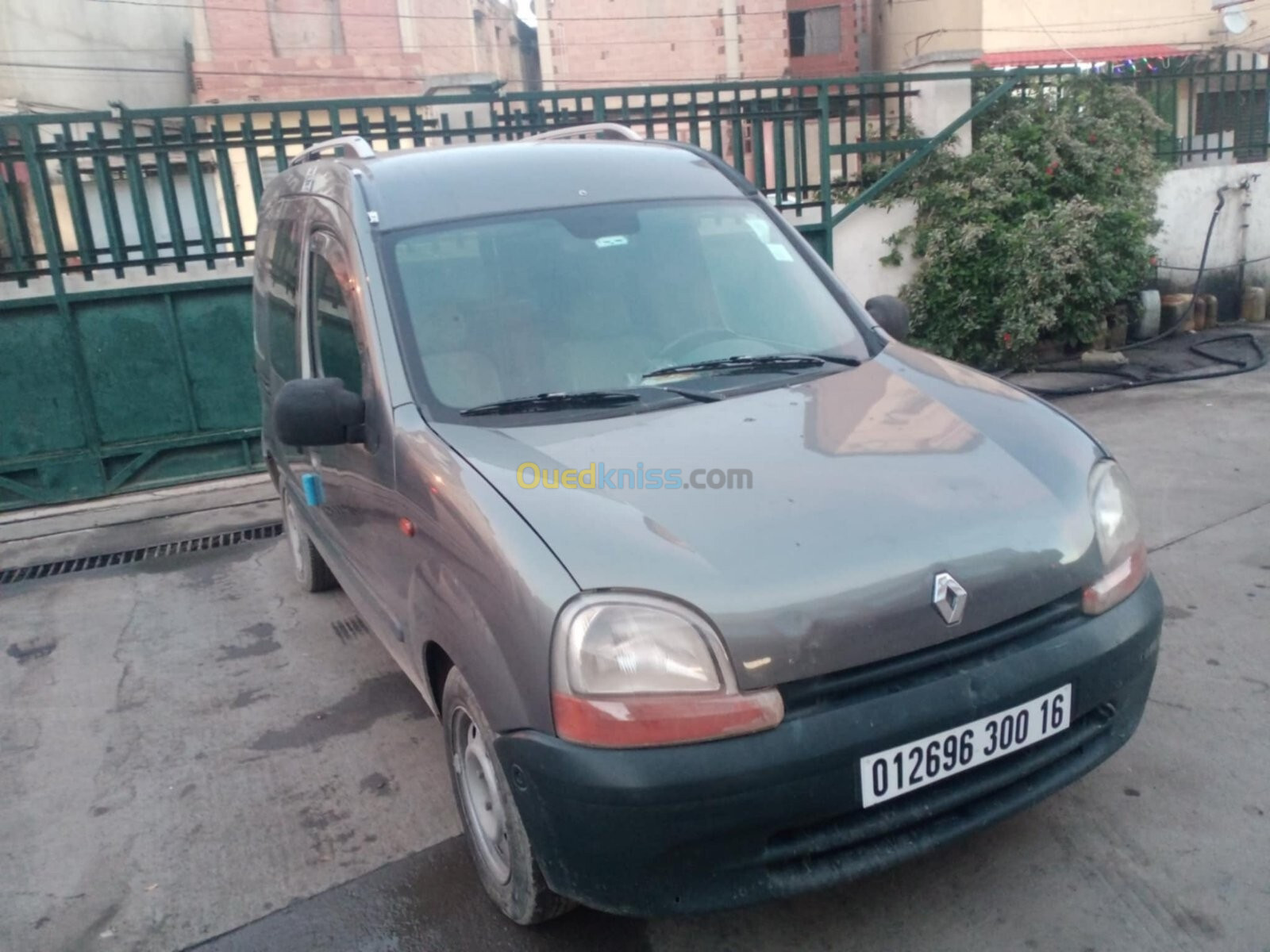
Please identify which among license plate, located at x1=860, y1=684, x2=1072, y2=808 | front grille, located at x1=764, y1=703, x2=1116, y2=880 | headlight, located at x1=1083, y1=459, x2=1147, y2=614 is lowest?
front grille, located at x1=764, y1=703, x2=1116, y2=880

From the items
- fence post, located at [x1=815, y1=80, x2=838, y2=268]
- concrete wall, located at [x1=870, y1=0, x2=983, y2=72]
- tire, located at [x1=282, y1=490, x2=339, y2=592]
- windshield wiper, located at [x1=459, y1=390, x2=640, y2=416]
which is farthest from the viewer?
concrete wall, located at [x1=870, y1=0, x2=983, y2=72]

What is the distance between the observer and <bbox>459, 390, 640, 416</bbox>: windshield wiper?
2879 millimetres

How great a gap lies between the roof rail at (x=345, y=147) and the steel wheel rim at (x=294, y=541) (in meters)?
1.62

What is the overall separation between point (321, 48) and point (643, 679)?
101 ft

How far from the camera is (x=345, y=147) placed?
3.91 m

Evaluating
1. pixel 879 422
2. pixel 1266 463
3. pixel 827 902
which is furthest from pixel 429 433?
pixel 1266 463

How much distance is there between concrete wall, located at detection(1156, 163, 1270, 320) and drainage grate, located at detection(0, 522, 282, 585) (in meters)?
8.26

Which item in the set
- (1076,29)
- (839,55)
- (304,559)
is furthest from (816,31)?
(304,559)

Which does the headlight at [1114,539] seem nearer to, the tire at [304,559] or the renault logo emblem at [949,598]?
the renault logo emblem at [949,598]

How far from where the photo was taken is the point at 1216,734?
330 cm

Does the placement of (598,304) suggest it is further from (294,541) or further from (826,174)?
(826,174)

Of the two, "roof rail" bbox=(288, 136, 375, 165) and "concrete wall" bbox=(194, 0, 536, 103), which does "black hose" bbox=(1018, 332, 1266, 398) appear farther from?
"concrete wall" bbox=(194, 0, 536, 103)

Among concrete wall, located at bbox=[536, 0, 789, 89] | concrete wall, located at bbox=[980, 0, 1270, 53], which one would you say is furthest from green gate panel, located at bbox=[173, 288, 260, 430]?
concrete wall, located at bbox=[536, 0, 789, 89]

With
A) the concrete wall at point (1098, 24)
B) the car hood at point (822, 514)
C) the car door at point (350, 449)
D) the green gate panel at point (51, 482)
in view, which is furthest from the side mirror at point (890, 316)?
the concrete wall at point (1098, 24)
